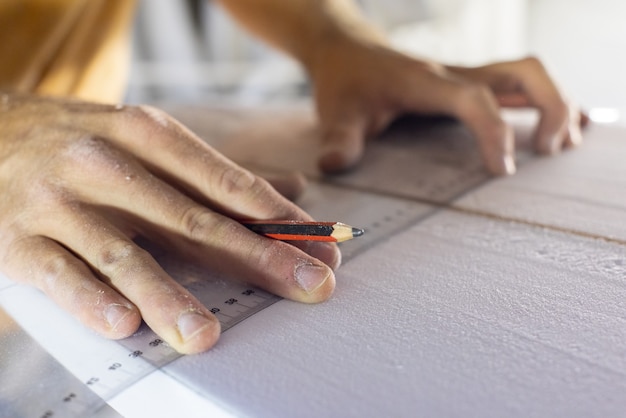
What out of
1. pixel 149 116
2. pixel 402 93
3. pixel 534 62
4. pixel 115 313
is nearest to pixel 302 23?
pixel 402 93

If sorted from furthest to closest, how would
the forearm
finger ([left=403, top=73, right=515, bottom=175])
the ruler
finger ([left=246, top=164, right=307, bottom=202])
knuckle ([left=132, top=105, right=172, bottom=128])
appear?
the forearm → finger ([left=403, top=73, right=515, bottom=175]) → finger ([left=246, top=164, right=307, bottom=202]) → knuckle ([left=132, top=105, right=172, bottom=128]) → the ruler

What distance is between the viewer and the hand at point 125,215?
2.05 feet

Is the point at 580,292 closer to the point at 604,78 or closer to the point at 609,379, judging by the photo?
the point at 609,379

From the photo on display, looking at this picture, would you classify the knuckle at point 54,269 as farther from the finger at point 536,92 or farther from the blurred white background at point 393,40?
the blurred white background at point 393,40

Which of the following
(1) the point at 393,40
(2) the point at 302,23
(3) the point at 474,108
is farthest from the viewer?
(1) the point at 393,40

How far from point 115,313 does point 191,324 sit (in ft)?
0.29

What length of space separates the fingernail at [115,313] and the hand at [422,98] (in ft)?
1.90

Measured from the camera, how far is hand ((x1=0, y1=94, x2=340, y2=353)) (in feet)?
2.05

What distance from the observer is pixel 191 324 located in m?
0.56

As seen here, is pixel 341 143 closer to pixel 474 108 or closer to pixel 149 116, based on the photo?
pixel 474 108

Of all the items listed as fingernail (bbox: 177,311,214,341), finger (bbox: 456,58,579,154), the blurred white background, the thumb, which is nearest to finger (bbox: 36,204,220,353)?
fingernail (bbox: 177,311,214,341)

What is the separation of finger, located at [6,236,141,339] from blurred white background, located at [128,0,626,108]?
196 centimetres

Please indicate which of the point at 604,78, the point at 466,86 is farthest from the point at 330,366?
the point at 604,78

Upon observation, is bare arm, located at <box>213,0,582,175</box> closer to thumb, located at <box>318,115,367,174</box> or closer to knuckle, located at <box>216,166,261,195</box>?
thumb, located at <box>318,115,367,174</box>
